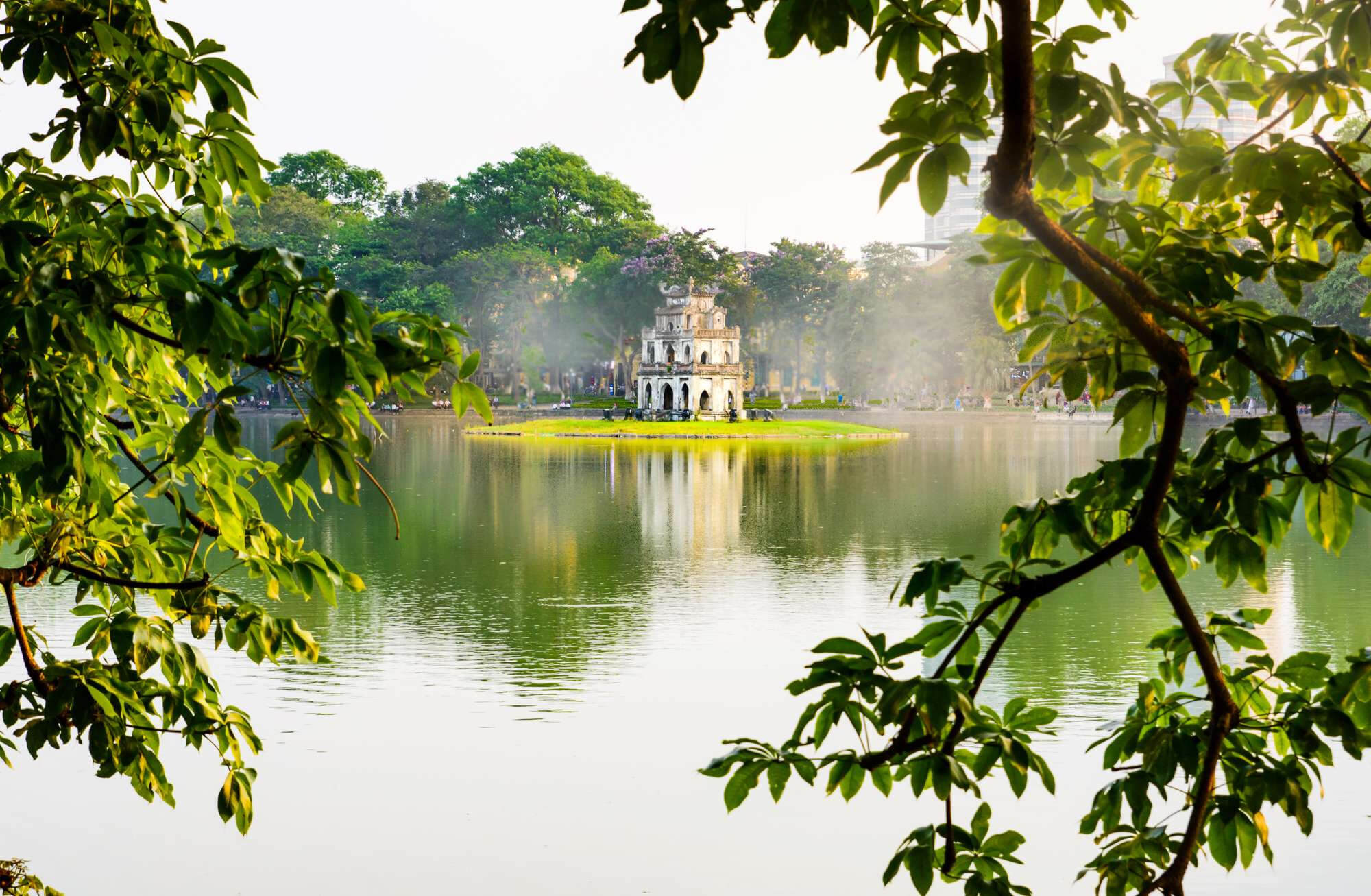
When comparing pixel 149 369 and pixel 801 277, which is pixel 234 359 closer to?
pixel 149 369

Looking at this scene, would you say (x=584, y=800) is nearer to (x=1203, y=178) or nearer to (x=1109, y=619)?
(x=1203, y=178)

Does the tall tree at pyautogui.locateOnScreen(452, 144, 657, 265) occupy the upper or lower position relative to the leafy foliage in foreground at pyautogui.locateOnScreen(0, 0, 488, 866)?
upper

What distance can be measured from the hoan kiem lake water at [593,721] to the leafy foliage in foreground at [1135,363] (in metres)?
3.26

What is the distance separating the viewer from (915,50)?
62.5 inches

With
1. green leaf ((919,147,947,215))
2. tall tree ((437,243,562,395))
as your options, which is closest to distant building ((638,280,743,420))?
tall tree ((437,243,562,395))

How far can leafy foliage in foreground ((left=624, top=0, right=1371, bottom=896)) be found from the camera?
156 centimetres

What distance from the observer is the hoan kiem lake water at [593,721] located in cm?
520

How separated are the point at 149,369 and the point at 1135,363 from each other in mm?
1781

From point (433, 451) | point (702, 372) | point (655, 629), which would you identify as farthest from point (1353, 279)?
point (655, 629)

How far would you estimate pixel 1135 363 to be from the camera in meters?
2.02

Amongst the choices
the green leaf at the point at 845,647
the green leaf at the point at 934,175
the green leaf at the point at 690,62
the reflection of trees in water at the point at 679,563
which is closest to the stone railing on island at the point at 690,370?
the reflection of trees in water at the point at 679,563

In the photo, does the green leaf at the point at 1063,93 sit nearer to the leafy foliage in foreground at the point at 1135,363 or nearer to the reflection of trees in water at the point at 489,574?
the leafy foliage in foreground at the point at 1135,363

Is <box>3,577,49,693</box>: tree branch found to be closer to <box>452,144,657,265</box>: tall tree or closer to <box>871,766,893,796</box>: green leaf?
<box>871,766,893,796</box>: green leaf

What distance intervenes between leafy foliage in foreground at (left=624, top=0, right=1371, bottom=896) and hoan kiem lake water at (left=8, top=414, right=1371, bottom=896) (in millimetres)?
3257
